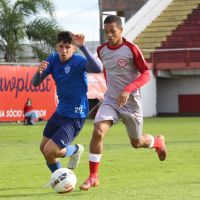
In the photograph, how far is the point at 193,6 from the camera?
156 feet

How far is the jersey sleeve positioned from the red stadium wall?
23.6m

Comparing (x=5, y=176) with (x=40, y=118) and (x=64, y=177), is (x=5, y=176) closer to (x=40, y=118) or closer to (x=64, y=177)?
(x=64, y=177)

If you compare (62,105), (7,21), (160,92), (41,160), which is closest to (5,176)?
(62,105)

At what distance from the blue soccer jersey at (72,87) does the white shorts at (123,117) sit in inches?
8.8

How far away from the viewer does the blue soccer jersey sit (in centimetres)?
1012

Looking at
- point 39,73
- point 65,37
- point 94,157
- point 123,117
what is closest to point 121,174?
point 123,117

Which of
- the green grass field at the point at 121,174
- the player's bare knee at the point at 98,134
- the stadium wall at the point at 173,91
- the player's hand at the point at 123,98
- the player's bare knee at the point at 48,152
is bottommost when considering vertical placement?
the stadium wall at the point at 173,91

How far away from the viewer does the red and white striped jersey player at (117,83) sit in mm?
9977

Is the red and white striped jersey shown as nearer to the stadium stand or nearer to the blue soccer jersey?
the blue soccer jersey

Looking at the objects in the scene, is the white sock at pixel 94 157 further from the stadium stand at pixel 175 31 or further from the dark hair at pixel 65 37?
the stadium stand at pixel 175 31

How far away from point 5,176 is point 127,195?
315cm

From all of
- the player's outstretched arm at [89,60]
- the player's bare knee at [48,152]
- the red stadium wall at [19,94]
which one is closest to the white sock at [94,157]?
the player's bare knee at [48,152]

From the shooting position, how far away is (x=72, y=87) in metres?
10.1

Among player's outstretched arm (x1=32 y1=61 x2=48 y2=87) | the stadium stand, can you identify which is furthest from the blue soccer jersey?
the stadium stand
